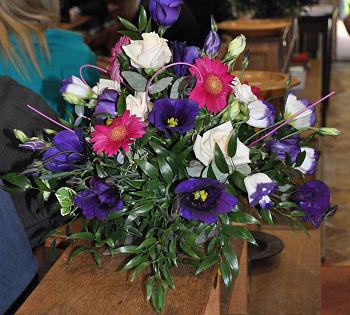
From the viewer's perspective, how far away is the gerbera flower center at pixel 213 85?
1.26m

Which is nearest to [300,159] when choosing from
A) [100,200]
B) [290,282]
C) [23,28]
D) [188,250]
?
[188,250]

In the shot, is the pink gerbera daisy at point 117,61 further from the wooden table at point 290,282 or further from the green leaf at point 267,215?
the wooden table at point 290,282

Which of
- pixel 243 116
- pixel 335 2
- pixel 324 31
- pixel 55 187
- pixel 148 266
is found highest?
pixel 243 116

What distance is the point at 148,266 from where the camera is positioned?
4.27 ft

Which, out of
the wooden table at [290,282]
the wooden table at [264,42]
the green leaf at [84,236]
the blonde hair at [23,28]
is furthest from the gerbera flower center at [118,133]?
the wooden table at [264,42]

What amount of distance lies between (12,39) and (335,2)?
7.25 metres

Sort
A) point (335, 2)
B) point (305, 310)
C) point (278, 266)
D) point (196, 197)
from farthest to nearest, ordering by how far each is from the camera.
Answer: point (335, 2)
point (278, 266)
point (305, 310)
point (196, 197)

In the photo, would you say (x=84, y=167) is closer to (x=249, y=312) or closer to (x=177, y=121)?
(x=177, y=121)

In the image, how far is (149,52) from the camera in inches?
50.2

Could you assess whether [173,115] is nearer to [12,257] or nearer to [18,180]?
[18,180]

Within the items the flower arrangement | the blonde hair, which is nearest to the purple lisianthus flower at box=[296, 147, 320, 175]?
the flower arrangement

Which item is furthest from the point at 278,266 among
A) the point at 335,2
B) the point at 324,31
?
the point at 335,2

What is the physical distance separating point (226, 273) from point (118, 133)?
0.97 feet

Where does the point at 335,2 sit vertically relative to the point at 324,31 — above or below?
below
